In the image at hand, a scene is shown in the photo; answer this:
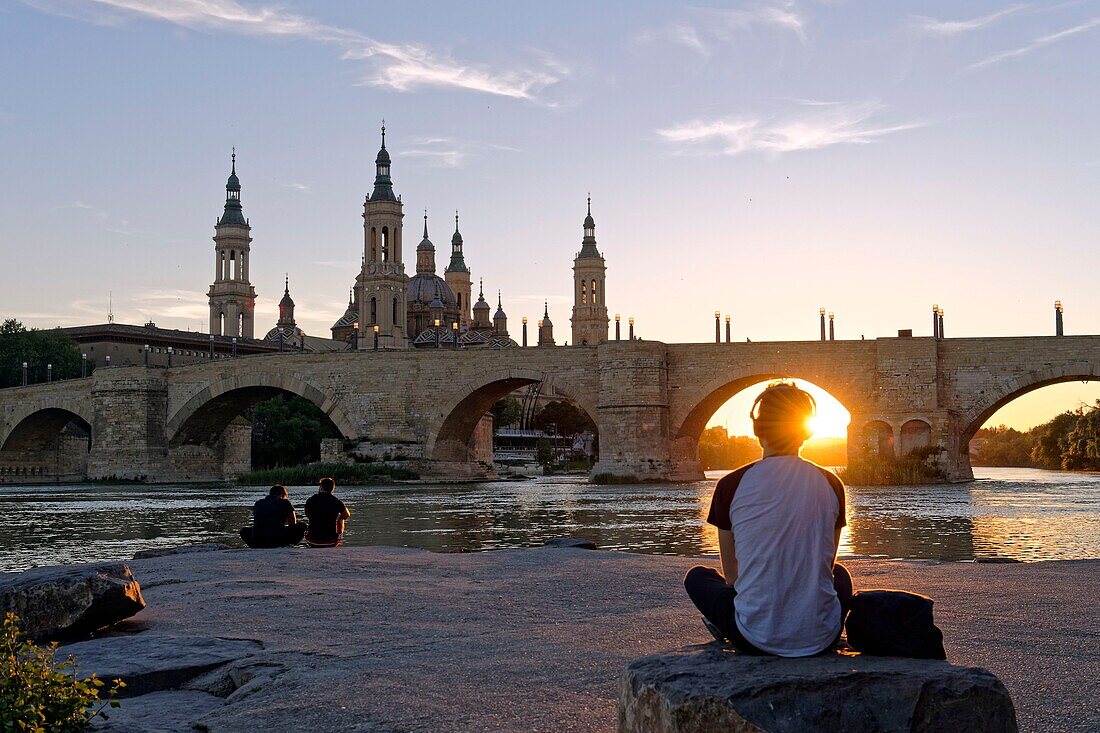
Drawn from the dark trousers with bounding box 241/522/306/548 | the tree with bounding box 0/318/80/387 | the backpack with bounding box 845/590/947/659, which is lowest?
the dark trousers with bounding box 241/522/306/548

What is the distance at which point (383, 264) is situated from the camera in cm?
8381

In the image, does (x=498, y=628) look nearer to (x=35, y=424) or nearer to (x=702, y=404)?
(x=702, y=404)

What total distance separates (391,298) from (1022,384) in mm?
55700

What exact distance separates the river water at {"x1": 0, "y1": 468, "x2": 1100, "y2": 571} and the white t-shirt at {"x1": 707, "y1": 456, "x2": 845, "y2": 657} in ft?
27.6

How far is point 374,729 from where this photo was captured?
3.71 m

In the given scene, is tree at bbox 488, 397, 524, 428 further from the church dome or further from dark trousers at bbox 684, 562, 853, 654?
dark trousers at bbox 684, 562, 853, 654

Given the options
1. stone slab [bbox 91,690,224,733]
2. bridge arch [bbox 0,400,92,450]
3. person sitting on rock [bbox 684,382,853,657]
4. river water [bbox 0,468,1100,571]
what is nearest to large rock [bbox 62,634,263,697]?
stone slab [bbox 91,690,224,733]

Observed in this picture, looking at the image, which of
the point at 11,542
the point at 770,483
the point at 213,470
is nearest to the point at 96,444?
the point at 213,470

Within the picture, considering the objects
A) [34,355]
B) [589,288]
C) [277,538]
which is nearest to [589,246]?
[589,288]

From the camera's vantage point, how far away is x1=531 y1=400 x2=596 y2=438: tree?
301 feet

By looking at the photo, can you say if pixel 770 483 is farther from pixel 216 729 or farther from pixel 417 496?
pixel 417 496

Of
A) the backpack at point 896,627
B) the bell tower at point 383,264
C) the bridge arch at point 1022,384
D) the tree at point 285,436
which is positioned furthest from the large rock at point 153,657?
the bell tower at point 383,264

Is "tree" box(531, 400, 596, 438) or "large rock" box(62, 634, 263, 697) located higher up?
"tree" box(531, 400, 596, 438)

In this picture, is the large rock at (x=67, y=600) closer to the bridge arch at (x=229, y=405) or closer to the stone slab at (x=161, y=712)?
Result: the stone slab at (x=161, y=712)
